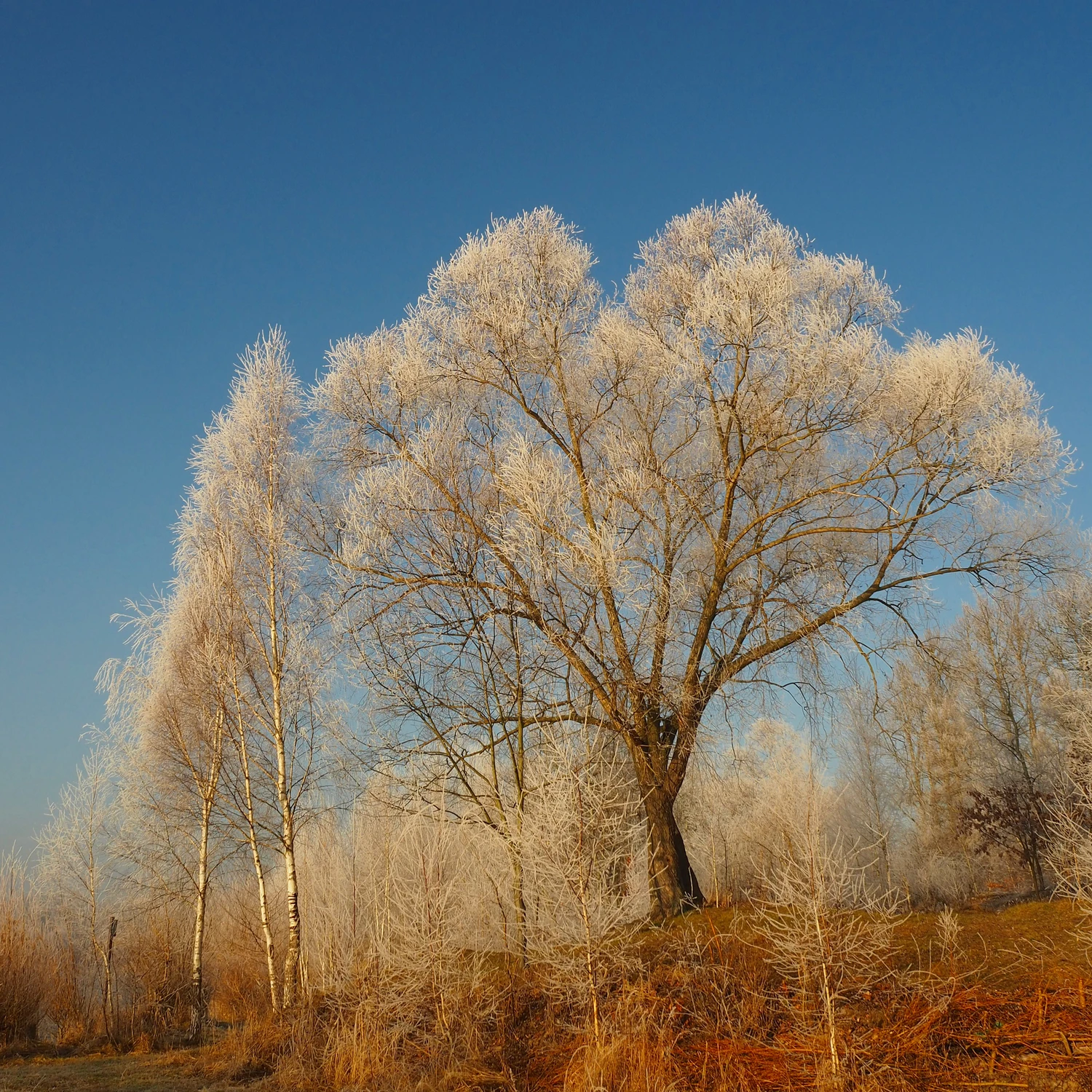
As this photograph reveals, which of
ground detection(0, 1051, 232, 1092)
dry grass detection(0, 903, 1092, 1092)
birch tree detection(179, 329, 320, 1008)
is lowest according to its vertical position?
ground detection(0, 1051, 232, 1092)

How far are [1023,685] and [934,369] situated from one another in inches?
648

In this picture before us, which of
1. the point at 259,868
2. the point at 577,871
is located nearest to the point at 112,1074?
the point at 259,868

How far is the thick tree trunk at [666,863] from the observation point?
11.7m

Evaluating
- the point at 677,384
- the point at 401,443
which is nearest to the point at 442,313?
the point at 401,443

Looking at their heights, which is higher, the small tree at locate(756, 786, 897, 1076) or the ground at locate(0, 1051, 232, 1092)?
the small tree at locate(756, 786, 897, 1076)

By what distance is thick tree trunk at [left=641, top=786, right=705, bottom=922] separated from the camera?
1174 cm

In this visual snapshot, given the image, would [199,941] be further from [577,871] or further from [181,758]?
[577,871]

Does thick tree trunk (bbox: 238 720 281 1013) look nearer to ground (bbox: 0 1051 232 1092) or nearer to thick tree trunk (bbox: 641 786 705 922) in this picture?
ground (bbox: 0 1051 232 1092)

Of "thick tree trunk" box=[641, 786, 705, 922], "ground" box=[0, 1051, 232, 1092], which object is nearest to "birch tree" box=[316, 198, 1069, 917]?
"thick tree trunk" box=[641, 786, 705, 922]

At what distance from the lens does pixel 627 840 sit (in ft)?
26.3

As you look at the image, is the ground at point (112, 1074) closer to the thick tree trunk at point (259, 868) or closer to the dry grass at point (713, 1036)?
the dry grass at point (713, 1036)

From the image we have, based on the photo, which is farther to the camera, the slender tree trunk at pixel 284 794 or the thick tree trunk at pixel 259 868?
the thick tree trunk at pixel 259 868

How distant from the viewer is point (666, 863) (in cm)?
1177

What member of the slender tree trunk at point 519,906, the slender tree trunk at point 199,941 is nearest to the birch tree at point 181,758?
the slender tree trunk at point 199,941
